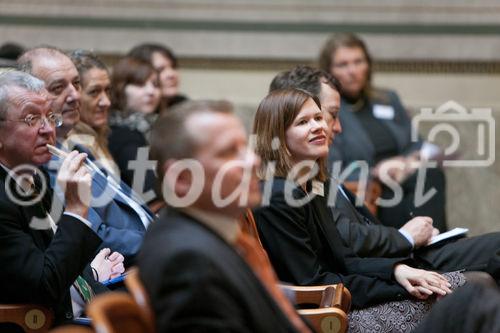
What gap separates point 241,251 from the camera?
2768mm

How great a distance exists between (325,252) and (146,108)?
6.55 feet

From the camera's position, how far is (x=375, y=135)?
5895 mm

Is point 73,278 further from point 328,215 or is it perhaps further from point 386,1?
point 386,1

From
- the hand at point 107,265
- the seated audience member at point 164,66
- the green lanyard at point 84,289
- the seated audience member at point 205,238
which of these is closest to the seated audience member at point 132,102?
the seated audience member at point 164,66

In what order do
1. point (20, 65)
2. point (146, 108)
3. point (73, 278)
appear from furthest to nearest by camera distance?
point (146, 108) < point (20, 65) < point (73, 278)

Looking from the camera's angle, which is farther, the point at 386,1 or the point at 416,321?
the point at 386,1

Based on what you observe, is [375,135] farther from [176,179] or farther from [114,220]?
[176,179]

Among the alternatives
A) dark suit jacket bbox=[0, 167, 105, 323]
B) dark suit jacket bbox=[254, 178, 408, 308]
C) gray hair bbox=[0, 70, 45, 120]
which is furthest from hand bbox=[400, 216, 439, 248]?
gray hair bbox=[0, 70, 45, 120]

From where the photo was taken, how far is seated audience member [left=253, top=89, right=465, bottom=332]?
3.88 m

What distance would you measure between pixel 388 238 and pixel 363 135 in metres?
1.49

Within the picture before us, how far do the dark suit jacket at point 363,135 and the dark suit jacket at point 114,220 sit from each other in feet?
4.34

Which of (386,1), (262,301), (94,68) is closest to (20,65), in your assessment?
(94,68)

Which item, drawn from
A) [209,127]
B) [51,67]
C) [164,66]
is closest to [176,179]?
[209,127]

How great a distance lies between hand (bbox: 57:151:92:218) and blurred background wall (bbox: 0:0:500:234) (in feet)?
11.2
